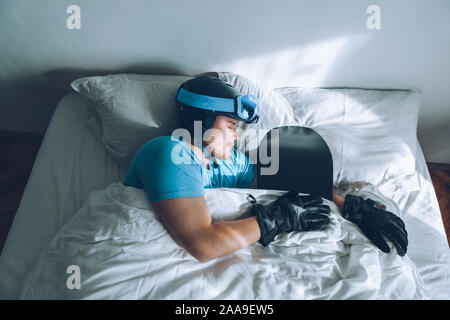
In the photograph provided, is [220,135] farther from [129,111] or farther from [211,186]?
[129,111]

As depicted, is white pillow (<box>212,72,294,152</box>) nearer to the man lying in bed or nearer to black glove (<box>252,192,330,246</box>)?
the man lying in bed

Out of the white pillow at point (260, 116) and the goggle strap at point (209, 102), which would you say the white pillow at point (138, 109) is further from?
the goggle strap at point (209, 102)

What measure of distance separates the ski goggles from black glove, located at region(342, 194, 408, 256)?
552 millimetres

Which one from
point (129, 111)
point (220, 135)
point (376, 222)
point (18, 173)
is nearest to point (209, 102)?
point (220, 135)

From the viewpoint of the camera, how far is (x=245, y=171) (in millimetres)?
1197

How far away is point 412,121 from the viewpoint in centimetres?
134

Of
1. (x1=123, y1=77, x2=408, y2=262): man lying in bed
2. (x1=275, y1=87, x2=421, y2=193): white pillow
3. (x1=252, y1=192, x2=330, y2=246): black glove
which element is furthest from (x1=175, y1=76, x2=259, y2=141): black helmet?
(x1=275, y1=87, x2=421, y2=193): white pillow

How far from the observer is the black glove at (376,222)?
928mm

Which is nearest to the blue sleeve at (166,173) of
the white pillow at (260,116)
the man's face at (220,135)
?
the man's face at (220,135)

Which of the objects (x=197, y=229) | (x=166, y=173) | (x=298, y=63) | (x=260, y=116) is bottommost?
(x=197, y=229)

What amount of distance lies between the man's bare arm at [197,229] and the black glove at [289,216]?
0.10m

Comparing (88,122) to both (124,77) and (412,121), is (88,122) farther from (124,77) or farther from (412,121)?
(412,121)

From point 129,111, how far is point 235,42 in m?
0.59

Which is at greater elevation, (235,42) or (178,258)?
(235,42)
